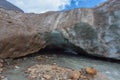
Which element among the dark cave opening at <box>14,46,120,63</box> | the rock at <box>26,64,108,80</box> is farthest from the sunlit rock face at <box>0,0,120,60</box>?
the rock at <box>26,64,108,80</box>

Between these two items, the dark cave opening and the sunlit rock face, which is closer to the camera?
the sunlit rock face

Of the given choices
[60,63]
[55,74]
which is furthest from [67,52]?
[55,74]

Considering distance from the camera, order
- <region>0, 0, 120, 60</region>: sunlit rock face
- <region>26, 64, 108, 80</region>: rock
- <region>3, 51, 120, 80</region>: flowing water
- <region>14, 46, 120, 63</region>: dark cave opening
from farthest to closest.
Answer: <region>14, 46, 120, 63</region>: dark cave opening
<region>0, 0, 120, 60</region>: sunlit rock face
<region>3, 51, 120, 80</region>: flowing water
<region>26, 64, 108, 80</region>: rock

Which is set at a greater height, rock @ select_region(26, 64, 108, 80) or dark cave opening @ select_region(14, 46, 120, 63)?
dark cave opening @ select_region(14, 46, 120, 63)

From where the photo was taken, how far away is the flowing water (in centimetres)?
333

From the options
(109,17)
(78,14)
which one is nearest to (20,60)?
(78,14)

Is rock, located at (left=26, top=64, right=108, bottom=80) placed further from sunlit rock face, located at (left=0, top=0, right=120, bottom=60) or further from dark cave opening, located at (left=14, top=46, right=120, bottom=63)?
dark cave opening, located at (left=14, top=46, right=120, bottom=63)

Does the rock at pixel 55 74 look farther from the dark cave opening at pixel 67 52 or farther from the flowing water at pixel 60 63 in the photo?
the dark cave opening at pixel 67 52

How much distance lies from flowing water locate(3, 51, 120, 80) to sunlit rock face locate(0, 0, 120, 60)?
11cm

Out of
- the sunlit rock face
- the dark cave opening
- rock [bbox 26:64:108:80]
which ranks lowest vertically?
rock [bbox 26:64:108:80]

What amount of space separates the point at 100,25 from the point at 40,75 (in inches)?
44.3

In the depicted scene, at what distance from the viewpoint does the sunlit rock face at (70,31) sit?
361cm

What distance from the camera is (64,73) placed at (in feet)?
10.6

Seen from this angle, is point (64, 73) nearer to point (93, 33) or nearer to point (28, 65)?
point (28, 65)
